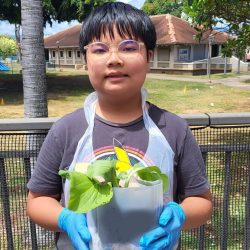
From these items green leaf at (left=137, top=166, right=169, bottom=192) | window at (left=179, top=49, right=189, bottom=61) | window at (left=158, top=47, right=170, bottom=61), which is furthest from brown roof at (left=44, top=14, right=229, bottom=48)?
green leaf at (left=137, top=166, right=169, bottom=192)

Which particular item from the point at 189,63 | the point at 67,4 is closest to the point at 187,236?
the point at 67,4

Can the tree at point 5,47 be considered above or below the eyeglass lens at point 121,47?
below

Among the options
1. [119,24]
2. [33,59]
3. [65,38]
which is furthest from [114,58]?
[65,38]

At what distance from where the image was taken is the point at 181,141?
5.07 ft

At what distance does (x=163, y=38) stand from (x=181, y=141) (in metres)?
34.7

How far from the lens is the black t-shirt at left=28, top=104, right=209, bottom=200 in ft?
4.97

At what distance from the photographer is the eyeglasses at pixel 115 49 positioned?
4.68 ft

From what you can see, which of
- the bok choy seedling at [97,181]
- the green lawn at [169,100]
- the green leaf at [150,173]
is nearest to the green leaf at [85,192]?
the bok choy seedling at [97,181]

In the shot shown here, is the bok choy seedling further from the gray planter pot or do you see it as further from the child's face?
the child's face

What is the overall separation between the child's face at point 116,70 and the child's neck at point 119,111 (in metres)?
0.08

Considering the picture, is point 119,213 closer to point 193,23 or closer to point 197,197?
point 197,197

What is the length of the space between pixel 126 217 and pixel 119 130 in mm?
462

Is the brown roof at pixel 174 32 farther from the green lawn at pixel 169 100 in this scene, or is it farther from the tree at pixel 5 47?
the tree at pixel 5 47

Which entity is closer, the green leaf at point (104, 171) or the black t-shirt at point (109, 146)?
the green leaf at point (104, 171)
